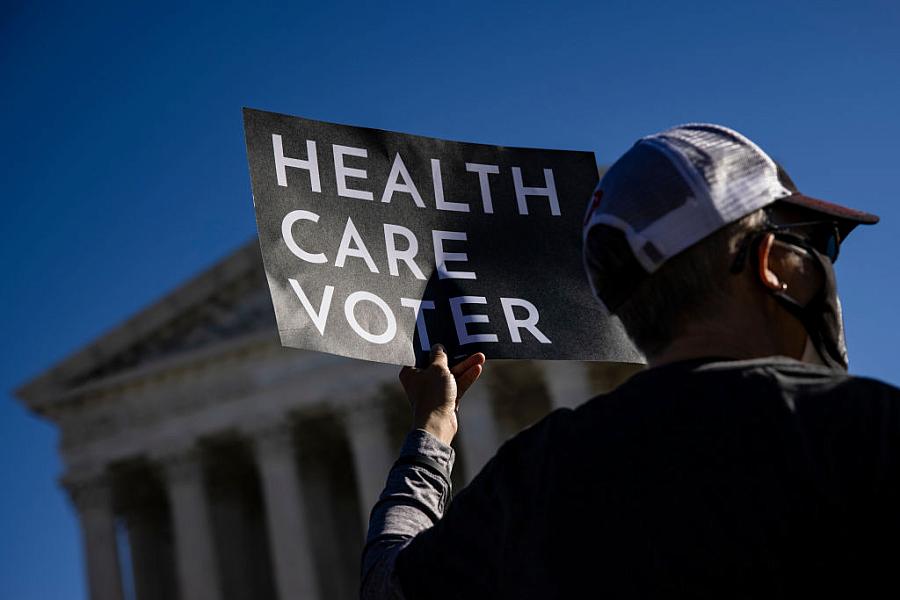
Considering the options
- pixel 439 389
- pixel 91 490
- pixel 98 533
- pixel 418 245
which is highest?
pixel 91 490

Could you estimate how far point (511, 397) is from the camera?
107ft

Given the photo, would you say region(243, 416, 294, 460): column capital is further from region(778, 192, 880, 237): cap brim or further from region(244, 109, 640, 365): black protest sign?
region(778, 192, 880, 237): cap brim

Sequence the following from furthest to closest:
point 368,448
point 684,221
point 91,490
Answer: point 91,490 → point 368,448 → point 684,221

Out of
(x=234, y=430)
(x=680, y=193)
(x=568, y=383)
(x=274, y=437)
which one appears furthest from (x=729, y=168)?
(x=234, y=430)

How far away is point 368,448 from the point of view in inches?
1246

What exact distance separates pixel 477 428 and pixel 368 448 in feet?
8.60

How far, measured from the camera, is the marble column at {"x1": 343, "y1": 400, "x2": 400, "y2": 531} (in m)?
31.3

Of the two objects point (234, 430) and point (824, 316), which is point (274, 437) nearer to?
point (234, 430)

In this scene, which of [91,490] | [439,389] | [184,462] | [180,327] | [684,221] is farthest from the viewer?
[180,327]

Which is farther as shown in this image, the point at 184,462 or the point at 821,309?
the point at 184,462

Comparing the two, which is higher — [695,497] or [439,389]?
[439,389]

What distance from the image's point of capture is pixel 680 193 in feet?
7.27

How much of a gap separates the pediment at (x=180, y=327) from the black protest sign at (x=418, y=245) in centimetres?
3002

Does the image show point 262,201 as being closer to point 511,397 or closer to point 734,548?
point 734,548
